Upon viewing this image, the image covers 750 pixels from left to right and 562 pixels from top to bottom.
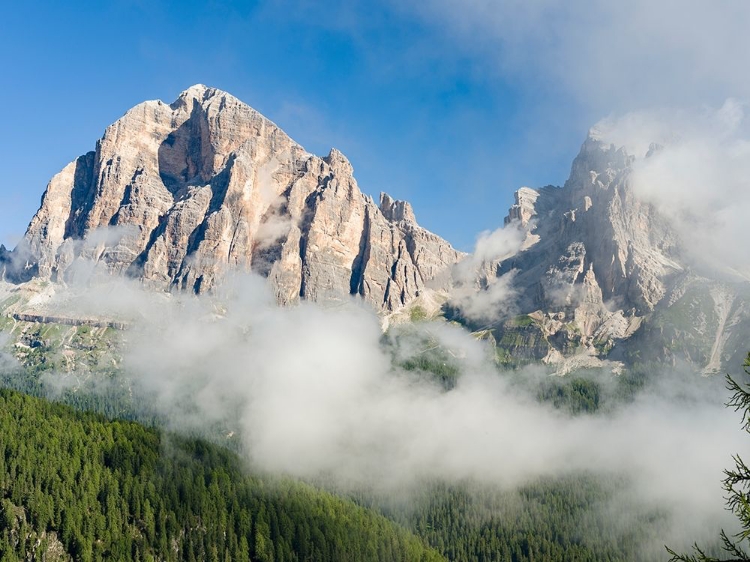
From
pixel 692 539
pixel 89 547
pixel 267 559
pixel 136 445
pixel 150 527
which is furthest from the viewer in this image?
pixel 692 539

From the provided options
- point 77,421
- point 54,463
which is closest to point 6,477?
point 54,463

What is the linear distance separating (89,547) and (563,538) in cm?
13363

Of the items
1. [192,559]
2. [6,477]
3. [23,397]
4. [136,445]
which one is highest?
[23,397]

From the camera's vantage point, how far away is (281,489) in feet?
510

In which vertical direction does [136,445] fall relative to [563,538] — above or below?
above

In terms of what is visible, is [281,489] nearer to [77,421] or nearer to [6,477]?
[77,421]

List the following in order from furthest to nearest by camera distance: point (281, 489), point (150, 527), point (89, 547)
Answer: point (281, 489), point (150, 527), point (89, 547)

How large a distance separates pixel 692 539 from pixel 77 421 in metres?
171

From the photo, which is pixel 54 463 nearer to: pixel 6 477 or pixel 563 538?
pixel 6 477

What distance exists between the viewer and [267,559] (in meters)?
121

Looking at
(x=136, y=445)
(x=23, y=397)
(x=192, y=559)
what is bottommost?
(x=192, y=559)

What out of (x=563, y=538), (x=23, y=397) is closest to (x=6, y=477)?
(x=23, y=397)

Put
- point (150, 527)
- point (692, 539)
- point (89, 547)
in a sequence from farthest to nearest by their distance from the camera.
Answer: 1. point (692, 539)
2. point (150, 527)
3. point (89, 547)

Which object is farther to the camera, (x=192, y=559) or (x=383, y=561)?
(x=383, y=561)
